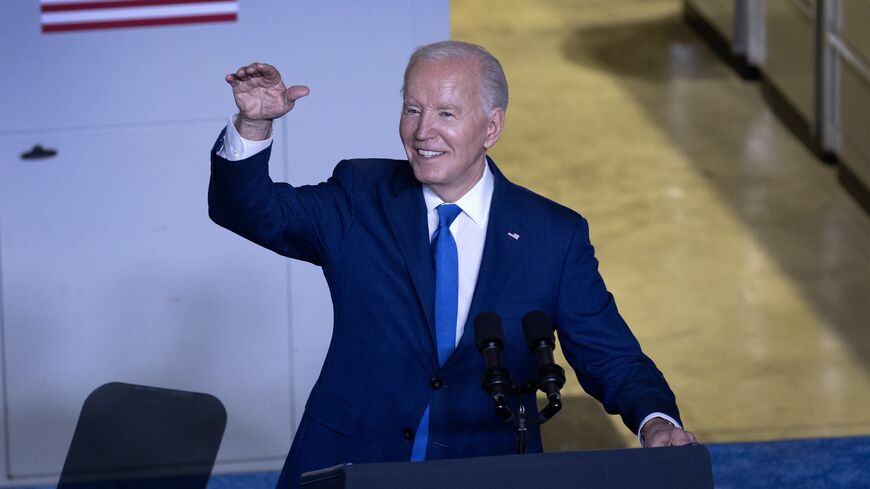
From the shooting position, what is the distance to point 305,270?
438 centimetres

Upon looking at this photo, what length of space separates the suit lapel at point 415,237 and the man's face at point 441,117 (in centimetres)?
11

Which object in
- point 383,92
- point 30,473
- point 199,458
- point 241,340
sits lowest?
point 30,473

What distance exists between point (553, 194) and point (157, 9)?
2761 mm

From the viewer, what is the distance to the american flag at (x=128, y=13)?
4.25 metres

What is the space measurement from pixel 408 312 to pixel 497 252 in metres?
0.19

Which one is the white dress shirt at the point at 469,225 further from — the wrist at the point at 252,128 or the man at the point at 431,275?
the wrist at the point at 252,128

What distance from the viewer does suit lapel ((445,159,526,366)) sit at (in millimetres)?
2469

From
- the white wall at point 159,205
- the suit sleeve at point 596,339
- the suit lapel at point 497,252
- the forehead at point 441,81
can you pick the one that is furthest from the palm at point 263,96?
the white wall at point 159,205

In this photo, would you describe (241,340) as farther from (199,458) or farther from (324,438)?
(324,438)

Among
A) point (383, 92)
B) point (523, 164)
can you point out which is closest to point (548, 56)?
point (523, 164)

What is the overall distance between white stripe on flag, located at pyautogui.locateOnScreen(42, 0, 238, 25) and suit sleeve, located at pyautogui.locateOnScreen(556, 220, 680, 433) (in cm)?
203

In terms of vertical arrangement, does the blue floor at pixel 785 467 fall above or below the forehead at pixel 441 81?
below

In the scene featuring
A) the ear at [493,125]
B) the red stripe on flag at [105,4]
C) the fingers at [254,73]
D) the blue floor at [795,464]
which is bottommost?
the blue floor at [795,464]

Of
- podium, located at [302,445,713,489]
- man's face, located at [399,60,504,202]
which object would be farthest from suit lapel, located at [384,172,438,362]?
podium, located at [302,445,713,489]
